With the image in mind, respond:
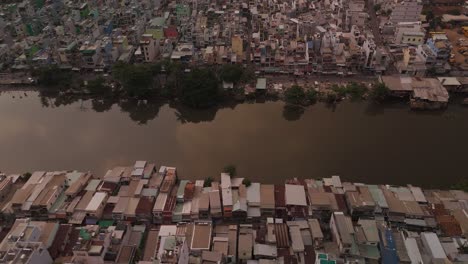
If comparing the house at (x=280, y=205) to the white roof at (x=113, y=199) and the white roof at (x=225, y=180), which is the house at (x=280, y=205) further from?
the white roof at (x=113, y=199)

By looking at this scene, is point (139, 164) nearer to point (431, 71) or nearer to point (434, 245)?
point (434, 245)

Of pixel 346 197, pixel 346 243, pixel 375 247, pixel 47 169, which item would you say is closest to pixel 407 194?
pixel 346 197

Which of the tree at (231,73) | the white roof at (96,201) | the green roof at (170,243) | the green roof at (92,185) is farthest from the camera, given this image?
the tree at (231,73)

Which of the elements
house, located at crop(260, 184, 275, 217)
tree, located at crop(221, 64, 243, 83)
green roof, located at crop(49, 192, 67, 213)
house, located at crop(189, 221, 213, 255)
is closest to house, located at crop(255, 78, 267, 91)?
tree, located at crop(221, 64, 243, 83)

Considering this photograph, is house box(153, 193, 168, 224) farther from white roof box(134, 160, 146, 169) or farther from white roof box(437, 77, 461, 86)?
white roof box(437, 77, 461, 86)

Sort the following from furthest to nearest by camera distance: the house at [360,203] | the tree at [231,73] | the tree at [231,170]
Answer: the tree at [231,73] < the tree at [231,170] < the house at [360,203]

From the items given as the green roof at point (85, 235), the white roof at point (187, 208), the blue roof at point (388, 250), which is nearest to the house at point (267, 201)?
the white roof at point (187, 208)

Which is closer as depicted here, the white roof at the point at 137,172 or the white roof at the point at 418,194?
the white roof at the point at 418,194
